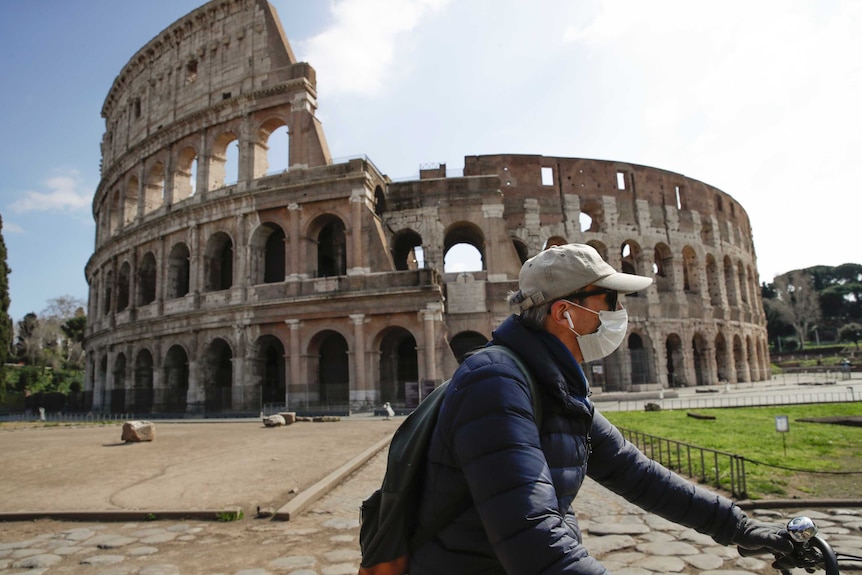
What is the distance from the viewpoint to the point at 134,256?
2850 centimetres

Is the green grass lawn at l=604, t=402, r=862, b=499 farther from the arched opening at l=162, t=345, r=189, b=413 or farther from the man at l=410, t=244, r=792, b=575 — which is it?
the arched opening at l=162, t=345, r=189, b=413

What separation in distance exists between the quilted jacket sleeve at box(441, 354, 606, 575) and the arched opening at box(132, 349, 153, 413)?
2757 centimetres

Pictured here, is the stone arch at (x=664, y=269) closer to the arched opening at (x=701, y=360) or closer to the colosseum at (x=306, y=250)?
the colosseum at (x=306, y=250)

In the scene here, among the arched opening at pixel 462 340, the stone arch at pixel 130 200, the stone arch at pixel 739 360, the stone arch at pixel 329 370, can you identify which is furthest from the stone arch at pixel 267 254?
the stone arch at pixel 739 360

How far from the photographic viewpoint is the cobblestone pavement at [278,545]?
4164 mm

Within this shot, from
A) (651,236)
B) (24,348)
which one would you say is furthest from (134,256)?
(24,348)

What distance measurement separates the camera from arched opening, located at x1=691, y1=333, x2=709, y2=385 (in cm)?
3042

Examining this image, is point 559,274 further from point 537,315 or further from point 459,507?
point 459,507

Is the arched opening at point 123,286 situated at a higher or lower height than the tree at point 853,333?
higher

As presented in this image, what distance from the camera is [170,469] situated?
334 inches

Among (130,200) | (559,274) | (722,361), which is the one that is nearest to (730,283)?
(722,361)

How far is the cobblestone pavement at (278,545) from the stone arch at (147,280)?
24983mm

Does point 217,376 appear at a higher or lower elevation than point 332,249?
lower

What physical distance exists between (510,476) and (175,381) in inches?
1092
